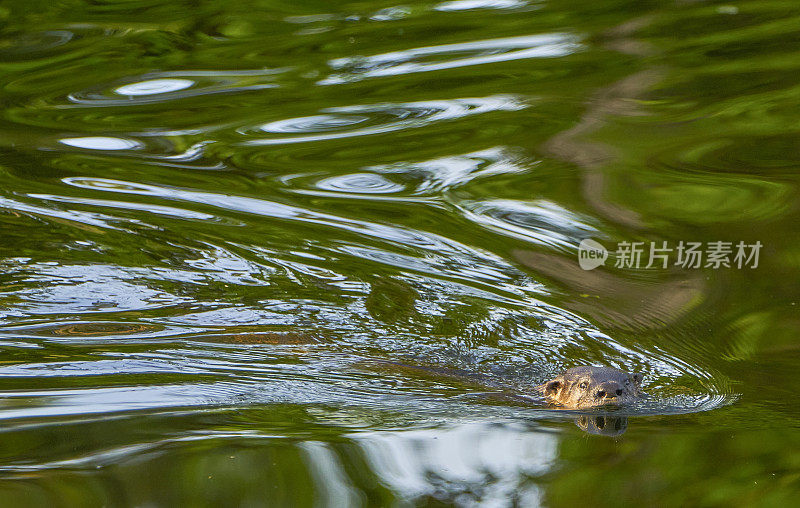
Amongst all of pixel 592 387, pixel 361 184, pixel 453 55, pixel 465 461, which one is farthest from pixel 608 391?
pixel 453 55

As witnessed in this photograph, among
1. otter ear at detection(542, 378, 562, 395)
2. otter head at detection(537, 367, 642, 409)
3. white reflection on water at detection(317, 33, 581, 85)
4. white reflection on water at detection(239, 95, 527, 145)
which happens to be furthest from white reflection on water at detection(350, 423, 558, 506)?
white reflection on water at detection(317, 33, 581, 85)

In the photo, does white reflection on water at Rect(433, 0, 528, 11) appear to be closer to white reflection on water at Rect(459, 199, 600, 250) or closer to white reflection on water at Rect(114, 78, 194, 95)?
white reflection on water at Rect(114, 78, 194, 95)

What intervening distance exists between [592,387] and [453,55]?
3987mm

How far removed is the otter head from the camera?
12.7 ft

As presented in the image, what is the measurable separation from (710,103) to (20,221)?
435 cm

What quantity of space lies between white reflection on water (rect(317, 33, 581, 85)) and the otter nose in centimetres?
384

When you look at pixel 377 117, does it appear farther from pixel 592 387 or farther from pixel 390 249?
pixel 592 387

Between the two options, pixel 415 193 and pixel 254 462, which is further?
pixel 415 193

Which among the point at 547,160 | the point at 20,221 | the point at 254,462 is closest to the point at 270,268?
the point at 20,221

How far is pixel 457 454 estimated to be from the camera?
3043mm

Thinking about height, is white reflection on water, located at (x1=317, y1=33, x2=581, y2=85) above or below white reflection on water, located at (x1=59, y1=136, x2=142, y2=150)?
above

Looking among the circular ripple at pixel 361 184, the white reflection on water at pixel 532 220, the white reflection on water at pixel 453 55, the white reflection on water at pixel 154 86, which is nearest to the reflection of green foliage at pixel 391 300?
the white reflection on water at pixel 532 220

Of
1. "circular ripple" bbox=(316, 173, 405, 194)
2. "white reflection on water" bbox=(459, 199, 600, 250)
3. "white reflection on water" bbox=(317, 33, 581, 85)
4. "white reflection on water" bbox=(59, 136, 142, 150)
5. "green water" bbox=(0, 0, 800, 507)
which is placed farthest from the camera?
"white reflection on water" bbox=(317, 33, 581, 85)

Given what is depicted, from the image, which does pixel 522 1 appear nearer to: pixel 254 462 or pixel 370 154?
pixel 370 154
